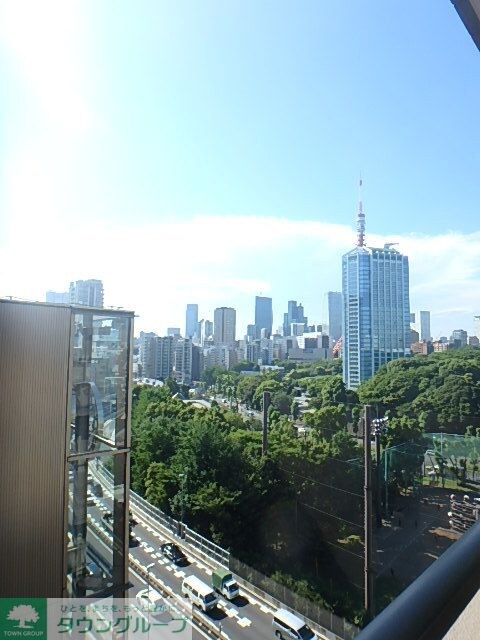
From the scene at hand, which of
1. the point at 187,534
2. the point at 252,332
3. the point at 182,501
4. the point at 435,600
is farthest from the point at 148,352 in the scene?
the point at 435,600

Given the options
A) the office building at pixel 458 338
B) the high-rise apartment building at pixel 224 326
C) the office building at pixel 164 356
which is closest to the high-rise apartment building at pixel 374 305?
the office building at pixel 458 338

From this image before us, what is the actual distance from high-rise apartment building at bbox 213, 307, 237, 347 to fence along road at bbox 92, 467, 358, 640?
4.58m

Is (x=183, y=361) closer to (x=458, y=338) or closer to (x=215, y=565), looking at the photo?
(x=215, y=565)

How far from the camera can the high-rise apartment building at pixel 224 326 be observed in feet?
27.0

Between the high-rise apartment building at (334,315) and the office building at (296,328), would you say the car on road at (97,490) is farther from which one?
the office building at (296,328)

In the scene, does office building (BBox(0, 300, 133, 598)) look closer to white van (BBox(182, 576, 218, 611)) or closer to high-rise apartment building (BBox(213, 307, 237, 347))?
white van (BBox(182, 576, 218, 611))

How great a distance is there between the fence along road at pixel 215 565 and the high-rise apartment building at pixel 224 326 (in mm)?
4584

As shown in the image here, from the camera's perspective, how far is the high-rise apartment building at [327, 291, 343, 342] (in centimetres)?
854

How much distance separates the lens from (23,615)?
2.91 ft

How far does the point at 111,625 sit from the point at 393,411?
191 inches

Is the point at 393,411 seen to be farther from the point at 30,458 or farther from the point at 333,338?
the point at 30,458

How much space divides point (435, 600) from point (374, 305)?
753cm

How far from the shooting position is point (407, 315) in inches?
294

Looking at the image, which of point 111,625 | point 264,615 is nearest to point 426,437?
point 264,615
